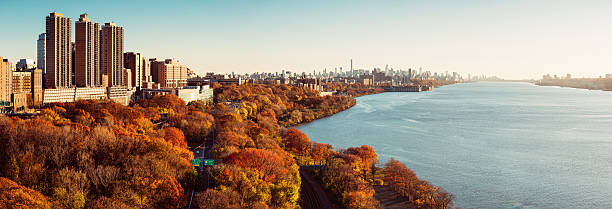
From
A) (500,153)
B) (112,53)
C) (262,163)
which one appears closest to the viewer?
(262,163)

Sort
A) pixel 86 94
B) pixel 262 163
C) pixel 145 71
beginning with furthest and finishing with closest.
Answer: pixel 145 71 < pixel 86 94 < pixel 262 163

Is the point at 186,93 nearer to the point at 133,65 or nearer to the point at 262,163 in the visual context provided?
the point at 133,65

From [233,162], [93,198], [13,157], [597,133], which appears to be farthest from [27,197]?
[597,133]

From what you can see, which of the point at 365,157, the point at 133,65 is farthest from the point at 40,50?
the point at 365,157

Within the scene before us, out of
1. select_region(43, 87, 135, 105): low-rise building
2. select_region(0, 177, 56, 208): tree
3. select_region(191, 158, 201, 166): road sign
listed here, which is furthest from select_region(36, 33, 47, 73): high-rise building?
select_region(0, 177, 56, 208): tree

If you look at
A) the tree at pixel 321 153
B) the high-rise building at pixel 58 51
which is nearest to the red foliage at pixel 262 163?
the tree at pixel 321 153

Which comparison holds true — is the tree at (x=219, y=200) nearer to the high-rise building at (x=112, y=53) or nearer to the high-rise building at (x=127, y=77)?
the high-rise building at (x=112, y=53)

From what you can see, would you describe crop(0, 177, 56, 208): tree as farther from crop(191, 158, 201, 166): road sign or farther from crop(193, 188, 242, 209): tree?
crop(191, 158, 201, 166): road sign
